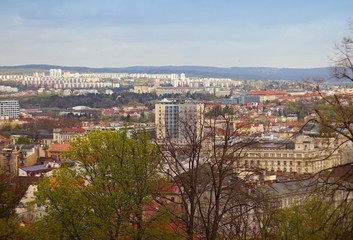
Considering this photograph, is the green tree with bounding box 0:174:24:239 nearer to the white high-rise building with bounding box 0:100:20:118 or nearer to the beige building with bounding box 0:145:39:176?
the beige building with bounding box 0:145:39:176

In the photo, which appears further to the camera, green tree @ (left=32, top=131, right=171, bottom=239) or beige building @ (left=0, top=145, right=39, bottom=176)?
beige building @ (left=0, top=145, right=39, bottom=176)

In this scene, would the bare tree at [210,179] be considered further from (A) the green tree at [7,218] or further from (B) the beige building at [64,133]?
(B) the beige building at [64,133]

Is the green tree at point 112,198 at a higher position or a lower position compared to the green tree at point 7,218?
higher

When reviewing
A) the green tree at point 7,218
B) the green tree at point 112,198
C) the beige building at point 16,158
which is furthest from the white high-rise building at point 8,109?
the green tree at point 112,198

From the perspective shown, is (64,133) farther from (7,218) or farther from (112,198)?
(112,198)

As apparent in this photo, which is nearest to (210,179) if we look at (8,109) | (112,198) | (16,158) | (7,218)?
(112,198)

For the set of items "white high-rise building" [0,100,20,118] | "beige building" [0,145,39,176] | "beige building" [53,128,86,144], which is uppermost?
"beige building" [0,145,39,176]

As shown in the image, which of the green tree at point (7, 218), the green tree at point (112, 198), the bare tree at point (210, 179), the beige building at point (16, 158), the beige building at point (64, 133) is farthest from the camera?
the beige building at point (64, 133)

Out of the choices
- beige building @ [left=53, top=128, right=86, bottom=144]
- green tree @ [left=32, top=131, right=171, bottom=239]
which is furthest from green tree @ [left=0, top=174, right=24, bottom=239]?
beige building @ [left=53, top=128, right=86, bottom=144]
